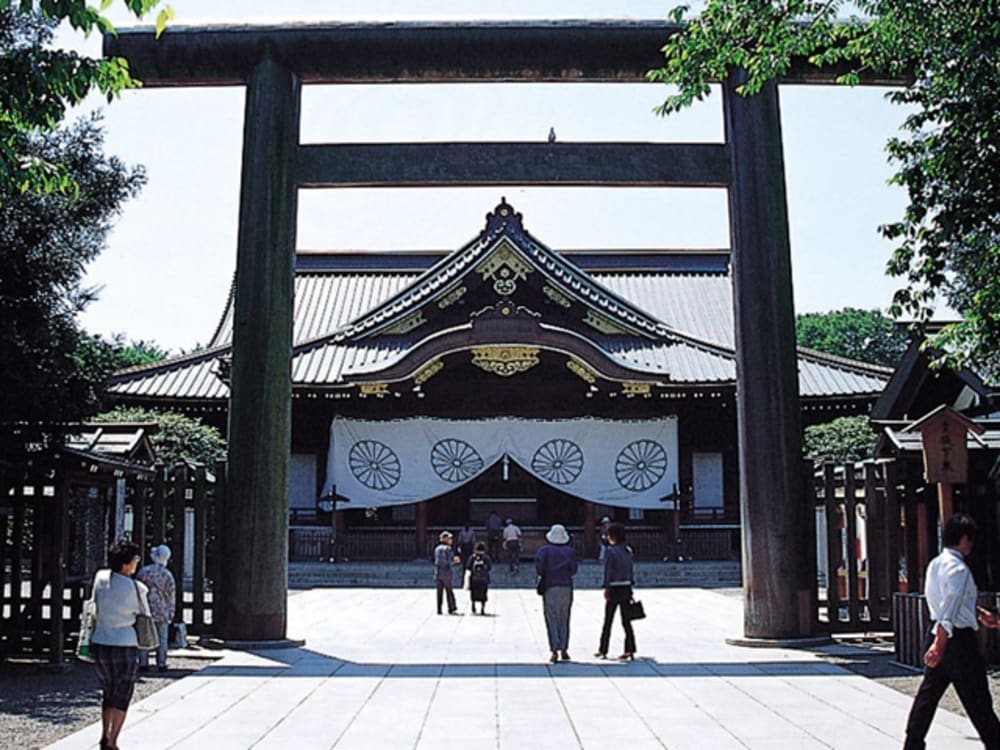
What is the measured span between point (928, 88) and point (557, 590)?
5.64 m

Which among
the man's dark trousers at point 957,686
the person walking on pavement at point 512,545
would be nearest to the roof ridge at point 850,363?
the person walking on pavement at point 512,545

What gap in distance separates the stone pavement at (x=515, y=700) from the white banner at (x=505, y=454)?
11.0m

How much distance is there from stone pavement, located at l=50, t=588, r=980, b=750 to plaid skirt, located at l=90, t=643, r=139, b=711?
2.37ft

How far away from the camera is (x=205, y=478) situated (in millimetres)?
12688

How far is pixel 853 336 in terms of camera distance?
222 ft

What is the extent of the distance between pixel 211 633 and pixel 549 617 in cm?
358

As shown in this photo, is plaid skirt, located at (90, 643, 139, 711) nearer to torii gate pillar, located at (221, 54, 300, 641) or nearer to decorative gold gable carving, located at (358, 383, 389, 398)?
torii gate pillar, located at (221, 54, 300, 641)

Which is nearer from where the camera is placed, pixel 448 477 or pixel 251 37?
pixel 251 37

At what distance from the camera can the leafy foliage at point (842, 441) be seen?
71.9ft

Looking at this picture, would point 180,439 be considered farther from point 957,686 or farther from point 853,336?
point 853,336

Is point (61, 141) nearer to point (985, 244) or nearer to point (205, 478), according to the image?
point (205, 478)

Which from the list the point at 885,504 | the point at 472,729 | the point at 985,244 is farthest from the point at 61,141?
the point at 885,504

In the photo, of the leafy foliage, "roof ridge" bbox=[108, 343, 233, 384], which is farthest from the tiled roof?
the leafy foliage

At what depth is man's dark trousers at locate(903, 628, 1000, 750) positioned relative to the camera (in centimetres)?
624
